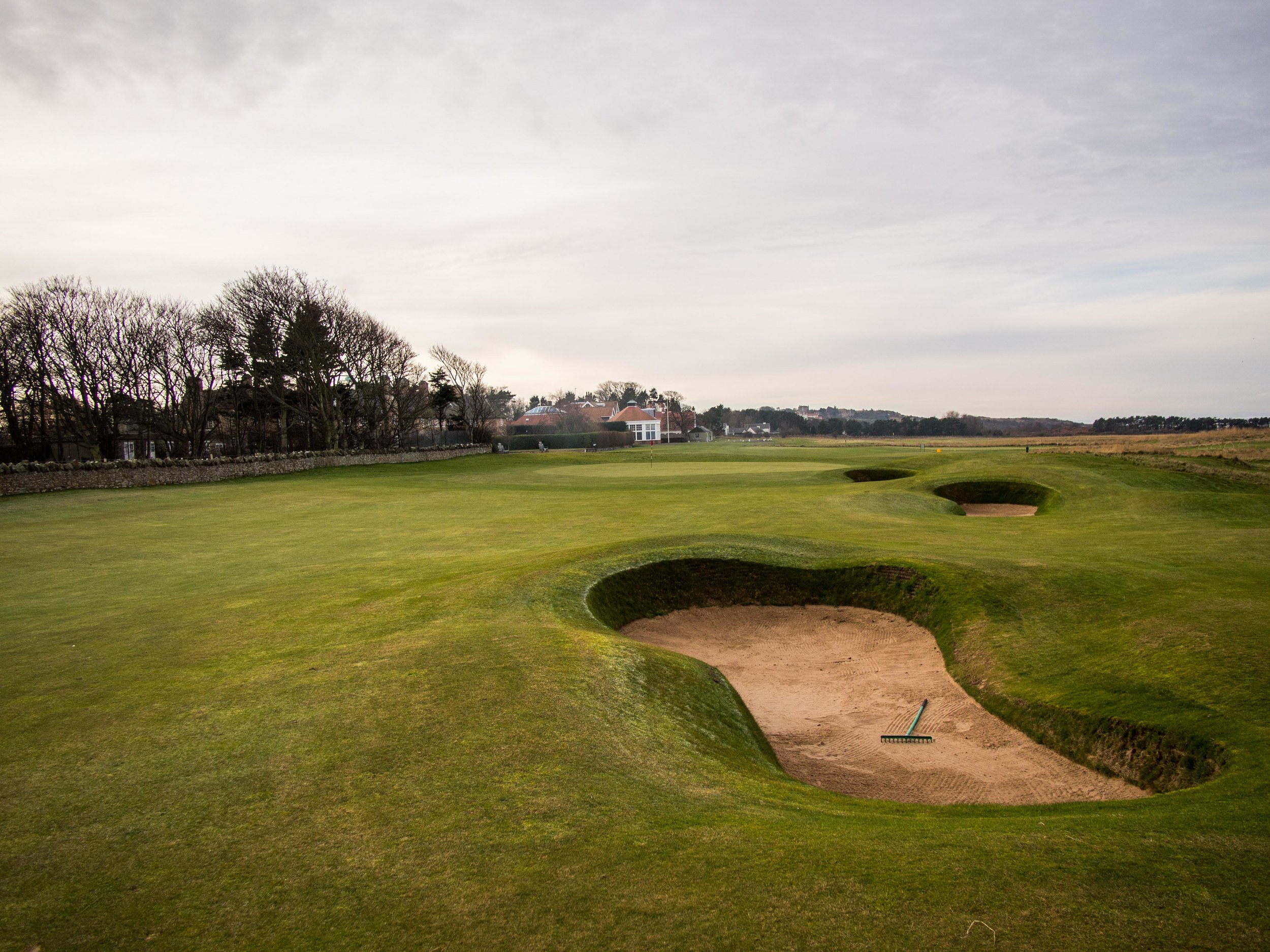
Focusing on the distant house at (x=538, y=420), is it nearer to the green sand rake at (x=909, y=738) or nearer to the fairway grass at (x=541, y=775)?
the fairway grass at (x=541, y=775)

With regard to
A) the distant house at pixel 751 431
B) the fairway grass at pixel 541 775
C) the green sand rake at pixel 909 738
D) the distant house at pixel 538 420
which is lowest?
the green sand rake at pixel 909 738

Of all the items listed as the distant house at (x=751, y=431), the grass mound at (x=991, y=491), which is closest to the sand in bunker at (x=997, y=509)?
the grass mound at (x=991, y=491)

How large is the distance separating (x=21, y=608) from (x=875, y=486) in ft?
92.2

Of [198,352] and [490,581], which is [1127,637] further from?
[198,352]

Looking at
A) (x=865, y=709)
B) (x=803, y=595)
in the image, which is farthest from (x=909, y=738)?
(x=803, y=595)

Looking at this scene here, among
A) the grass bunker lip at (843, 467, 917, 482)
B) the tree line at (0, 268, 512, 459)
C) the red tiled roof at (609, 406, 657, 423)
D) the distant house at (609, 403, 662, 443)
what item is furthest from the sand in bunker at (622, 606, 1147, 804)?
the red tiled roof at (609, 406, 657, 423)

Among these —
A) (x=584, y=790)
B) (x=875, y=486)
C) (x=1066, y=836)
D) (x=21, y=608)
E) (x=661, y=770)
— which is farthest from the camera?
(x=875, y=486)

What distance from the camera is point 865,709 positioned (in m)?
10.5

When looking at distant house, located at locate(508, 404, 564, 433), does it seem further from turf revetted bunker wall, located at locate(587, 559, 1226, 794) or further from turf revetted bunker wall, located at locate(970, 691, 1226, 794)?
turf revetted bunker wall, located at locate(970, 691, 1226, 794)

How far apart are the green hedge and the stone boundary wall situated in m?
50.0

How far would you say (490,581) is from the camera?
13383 mm

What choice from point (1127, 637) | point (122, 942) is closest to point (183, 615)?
point (122, 942)

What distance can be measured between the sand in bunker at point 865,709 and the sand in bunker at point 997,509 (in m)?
18.0

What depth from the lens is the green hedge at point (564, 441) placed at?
105m
